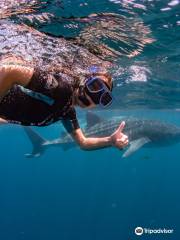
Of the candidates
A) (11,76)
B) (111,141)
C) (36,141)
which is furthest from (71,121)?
(36,141)

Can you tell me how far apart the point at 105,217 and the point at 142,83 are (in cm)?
2292

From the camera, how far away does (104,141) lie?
7.09 meters

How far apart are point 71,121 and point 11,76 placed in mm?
2345

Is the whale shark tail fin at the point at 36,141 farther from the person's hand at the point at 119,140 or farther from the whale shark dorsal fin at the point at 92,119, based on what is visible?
the person's hand at the point at 119,140

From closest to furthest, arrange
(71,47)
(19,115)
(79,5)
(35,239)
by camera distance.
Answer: (19,115)
(79,5)
(71,47)
(35,239)

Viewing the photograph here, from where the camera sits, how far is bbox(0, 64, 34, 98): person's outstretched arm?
5.13 meters

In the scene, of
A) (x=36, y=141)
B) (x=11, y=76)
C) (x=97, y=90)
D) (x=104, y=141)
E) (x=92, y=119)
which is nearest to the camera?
(x=11, y=76)

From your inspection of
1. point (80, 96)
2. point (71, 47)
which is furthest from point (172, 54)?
point (80, 96)

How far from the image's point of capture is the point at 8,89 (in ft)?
17.4

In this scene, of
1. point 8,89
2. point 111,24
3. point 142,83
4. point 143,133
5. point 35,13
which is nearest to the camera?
point 8,89

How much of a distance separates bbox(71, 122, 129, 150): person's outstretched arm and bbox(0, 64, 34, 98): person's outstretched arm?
235cm

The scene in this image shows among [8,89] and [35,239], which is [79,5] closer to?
[8,89]

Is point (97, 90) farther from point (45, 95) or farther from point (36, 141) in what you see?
point (36, 141)

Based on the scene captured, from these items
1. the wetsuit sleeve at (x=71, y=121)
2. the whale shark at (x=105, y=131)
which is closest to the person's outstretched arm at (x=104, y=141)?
the wetsuit sleeve at (x=71, y=121)
